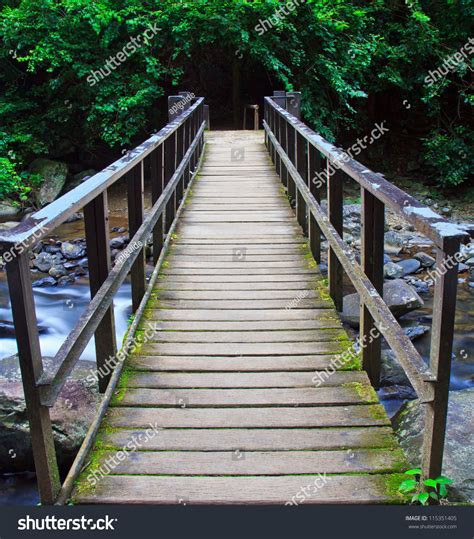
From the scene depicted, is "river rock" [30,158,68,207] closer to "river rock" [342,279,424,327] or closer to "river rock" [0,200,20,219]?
"river rock" [0,200,20,219]

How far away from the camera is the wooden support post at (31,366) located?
222 cm

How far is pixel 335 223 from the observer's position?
15.6 ft

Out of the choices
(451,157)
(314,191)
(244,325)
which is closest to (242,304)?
(244,325)

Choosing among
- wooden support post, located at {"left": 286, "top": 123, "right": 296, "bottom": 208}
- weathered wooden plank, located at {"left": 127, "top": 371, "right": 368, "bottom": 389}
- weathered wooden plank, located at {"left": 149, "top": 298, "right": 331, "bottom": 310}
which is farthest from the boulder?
weathered wooden plank, located at {"left": 127, "top": 371, "right": 368, "bottom": 389}

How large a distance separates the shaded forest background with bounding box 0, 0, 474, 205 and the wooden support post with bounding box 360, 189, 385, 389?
11711 millimetres

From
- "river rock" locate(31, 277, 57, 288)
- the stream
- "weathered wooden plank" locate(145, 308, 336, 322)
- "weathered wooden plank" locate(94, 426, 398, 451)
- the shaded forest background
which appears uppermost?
the shaded forest background

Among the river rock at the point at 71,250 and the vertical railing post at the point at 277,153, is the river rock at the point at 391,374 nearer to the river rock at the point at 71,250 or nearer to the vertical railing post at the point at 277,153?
the vertical railing post at the point at 277,153

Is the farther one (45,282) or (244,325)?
(45,282)

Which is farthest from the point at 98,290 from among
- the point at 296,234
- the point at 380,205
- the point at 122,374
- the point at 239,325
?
the point at 296,234

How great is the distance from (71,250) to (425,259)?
7.05 metres

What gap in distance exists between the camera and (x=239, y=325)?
4379mm

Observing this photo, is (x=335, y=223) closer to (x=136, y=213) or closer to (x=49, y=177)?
(x=136, y=213)

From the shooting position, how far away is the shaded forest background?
1440cm

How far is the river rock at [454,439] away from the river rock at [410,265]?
686 centimetres
